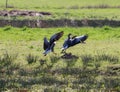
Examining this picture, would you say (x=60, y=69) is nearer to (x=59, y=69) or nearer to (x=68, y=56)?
(x=59, y=69)

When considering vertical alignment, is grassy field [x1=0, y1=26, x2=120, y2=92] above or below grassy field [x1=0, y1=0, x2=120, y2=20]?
above

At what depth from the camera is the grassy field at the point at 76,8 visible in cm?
3369

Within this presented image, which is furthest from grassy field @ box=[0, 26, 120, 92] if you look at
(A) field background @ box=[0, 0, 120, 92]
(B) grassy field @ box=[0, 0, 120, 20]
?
(B) grassy field @ box=[0, 0, 120, 20]

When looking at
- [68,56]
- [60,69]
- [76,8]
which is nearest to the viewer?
[60,69]

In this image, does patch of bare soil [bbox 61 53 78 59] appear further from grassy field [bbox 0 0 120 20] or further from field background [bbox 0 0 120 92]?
grassy field [bbox 0 0 120 20]

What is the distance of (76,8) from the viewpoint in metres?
42.1

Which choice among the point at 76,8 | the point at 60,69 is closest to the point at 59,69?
the point at 60,69

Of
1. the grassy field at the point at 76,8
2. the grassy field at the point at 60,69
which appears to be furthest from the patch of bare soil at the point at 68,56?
the grassy field at the point at 76,8

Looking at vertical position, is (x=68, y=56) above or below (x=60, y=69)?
below

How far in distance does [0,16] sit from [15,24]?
6.82 feet

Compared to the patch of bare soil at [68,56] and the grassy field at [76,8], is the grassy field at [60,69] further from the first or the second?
the grassy field at [76,8]

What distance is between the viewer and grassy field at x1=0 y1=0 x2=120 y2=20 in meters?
33.7

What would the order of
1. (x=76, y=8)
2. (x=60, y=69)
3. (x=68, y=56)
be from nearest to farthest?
(x=60, y=69), (x=68, y=56), (x=76, y=8)

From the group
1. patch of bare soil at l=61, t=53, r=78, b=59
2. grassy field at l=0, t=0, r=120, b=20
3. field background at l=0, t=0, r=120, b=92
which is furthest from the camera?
grassy field at l=0, t=0, r=120, b=20
